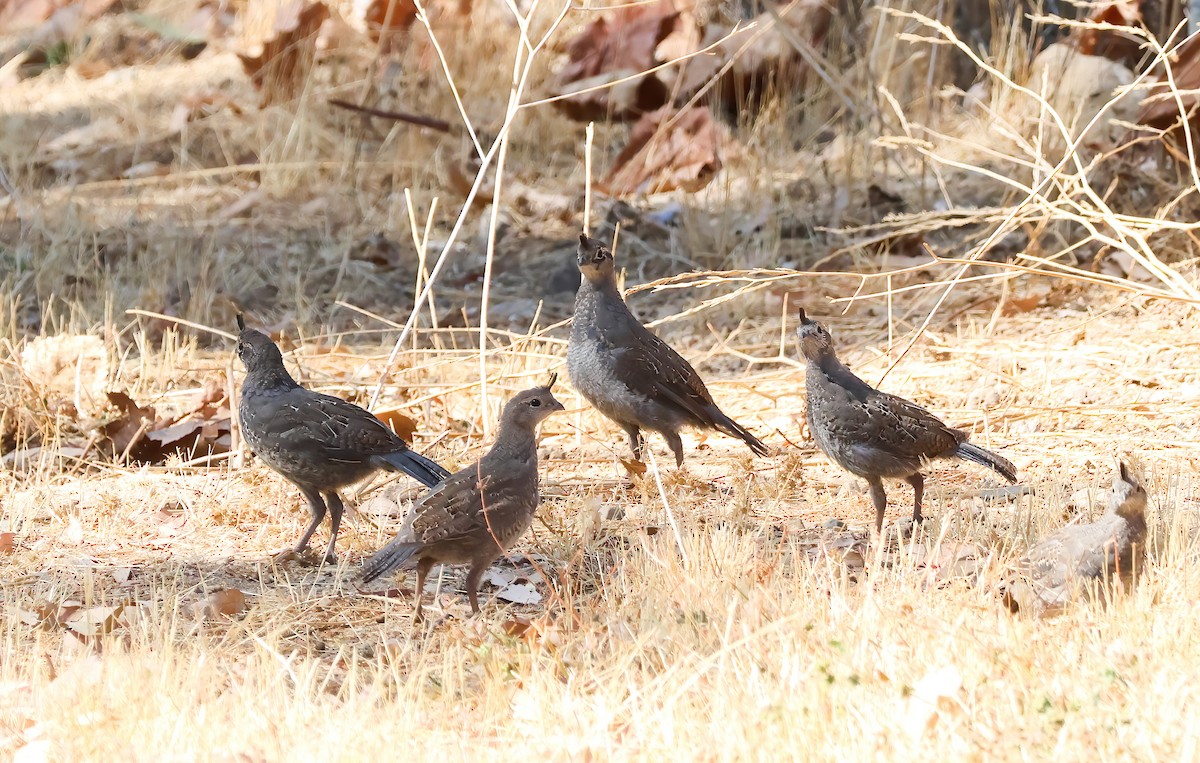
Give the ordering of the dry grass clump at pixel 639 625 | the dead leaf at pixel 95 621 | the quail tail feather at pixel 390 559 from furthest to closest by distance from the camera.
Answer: the quail tail feather at pixel 390 559 < the dead leaf at pixel 95 621 < the dry grass clump at pixel 639 625

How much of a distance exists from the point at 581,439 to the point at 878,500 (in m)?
2.11

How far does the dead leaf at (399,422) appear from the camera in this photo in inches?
255

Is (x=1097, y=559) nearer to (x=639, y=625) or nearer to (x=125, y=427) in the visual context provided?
(x=639, y=625)

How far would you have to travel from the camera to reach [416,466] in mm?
5160

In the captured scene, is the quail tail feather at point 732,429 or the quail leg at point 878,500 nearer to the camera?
the quail leg at point 878,500

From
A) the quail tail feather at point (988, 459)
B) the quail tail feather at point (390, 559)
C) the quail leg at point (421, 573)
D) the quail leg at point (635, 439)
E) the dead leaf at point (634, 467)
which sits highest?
the quail tail feather at point (390, 559)

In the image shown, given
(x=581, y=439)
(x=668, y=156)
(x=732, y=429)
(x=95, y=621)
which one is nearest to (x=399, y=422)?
(x=581, y=439)

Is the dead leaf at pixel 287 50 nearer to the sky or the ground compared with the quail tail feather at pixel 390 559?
nearer to the sky

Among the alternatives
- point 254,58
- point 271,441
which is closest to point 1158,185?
point 271,441

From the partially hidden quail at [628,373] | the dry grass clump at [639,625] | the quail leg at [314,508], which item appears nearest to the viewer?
the dry grass clump at [639,625]

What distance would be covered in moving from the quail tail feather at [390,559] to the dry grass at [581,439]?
7.1 inches

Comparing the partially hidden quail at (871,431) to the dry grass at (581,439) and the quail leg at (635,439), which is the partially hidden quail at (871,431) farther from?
the quail leg at (635,439)

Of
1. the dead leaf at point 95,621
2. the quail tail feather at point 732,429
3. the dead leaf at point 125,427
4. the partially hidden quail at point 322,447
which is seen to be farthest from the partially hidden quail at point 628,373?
the dead leaf at point 95,621

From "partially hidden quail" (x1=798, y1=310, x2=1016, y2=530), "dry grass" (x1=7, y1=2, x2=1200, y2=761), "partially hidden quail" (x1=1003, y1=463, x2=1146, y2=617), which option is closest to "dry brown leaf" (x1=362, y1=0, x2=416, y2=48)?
"dry grass" (x1=7, y1=2, x2=1200, y2=761)
